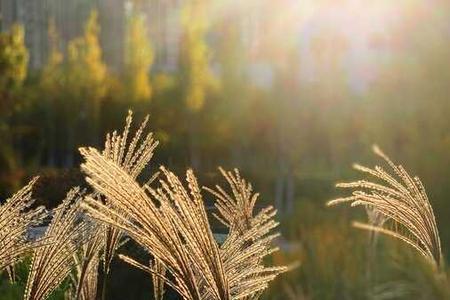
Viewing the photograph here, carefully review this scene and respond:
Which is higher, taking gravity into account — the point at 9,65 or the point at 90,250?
the point at 9,65

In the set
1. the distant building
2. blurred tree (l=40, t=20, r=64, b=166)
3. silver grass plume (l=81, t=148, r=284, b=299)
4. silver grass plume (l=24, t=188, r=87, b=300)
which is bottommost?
blurred tree (l=40, t=20, r=64, b=166)

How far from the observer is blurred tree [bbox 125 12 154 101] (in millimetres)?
29203

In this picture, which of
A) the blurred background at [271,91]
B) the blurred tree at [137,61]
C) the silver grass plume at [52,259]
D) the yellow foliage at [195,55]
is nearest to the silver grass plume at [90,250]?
the silver grass plume at [52,259]

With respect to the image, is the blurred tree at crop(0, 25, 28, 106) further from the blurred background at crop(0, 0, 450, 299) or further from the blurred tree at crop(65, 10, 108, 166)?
the blurred tree at crop(65, 10, 108, 166)

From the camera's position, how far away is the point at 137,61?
97.2ft

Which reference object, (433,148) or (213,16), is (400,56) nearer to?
(433,148)

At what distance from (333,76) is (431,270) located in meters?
25.2

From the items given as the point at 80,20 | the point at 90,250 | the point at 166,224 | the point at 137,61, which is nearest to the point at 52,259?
the point at 90,250

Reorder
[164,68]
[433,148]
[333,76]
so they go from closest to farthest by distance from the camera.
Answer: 1. [433,148]
2. [333,76]
3. [164,68]

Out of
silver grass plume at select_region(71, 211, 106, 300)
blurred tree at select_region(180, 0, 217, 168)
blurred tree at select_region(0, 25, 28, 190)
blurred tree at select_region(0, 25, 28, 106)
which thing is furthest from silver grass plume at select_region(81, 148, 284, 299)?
blurred tree at select_region(180, 0, 217, 168)

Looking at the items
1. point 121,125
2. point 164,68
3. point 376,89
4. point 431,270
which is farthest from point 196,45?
point 431,270

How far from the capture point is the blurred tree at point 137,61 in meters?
29.2

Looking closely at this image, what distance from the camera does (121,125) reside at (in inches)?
1173

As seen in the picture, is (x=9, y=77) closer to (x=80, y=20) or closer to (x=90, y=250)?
(x=80, y=20)
